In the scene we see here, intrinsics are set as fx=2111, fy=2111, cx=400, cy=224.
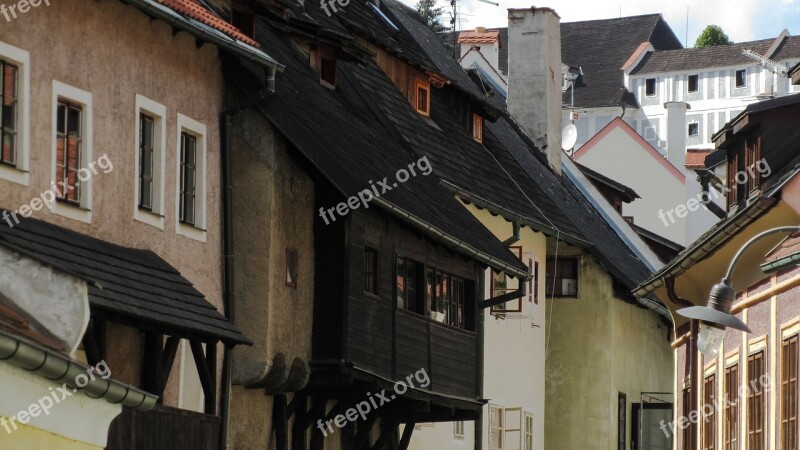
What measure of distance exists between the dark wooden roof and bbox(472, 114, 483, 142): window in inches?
746

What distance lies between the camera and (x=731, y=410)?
2927 cm

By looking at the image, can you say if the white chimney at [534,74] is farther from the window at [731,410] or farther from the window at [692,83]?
the window at [692,83]

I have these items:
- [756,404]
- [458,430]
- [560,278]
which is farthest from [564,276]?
[756,404]

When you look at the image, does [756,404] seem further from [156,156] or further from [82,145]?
[82,145]

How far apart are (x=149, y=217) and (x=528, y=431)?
18.4 meters

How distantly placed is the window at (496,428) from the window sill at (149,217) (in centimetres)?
1584

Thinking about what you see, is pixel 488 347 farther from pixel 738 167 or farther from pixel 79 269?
pixel 79 269

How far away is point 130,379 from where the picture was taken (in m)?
22.5

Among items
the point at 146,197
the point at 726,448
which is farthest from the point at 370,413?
the point at 146,197

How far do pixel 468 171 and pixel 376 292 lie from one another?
10027 millimetres

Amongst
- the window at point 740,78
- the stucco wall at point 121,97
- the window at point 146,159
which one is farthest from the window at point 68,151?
the window at point 740,78

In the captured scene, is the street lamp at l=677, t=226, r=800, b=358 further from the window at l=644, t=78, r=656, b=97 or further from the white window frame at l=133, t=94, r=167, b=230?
the window at l=644, t=78, r=656, b=97

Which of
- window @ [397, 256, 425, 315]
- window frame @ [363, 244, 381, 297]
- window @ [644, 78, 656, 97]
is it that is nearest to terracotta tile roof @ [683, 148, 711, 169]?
window @ [397, 256, 425, 315]

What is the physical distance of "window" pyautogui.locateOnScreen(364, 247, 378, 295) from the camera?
28.7 meters
